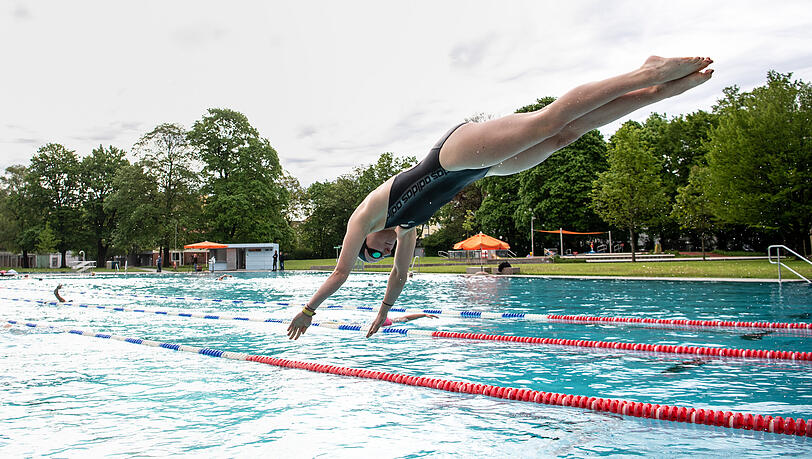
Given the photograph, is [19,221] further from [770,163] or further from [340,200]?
[770,163]

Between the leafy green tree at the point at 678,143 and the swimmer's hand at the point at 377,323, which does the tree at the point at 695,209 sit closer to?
the leafy green tree at the point at 678,143

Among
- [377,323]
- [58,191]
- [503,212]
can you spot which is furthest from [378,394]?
[58,191]

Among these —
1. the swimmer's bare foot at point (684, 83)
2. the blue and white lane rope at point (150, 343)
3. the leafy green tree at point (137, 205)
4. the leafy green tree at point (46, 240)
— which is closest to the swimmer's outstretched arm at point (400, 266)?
the swimmer's bare foot at point (684, 83)

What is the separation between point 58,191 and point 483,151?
189ft

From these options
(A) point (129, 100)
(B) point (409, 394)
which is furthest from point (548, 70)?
(A) point (129, 100)

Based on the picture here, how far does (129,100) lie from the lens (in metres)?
29.1

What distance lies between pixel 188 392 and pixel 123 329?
602 centimetres

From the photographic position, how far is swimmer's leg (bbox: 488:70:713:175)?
134 inches

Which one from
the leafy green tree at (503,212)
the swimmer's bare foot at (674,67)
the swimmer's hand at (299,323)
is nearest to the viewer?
the swimmer's bare foot at (674,67)

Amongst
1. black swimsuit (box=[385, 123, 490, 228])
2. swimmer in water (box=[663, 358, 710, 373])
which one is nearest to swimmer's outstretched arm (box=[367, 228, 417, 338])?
black swimsuit (box=[385, 123, 490, 228])

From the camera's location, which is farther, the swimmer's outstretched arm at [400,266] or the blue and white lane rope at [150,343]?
the blue and white lane rope at [150,343]

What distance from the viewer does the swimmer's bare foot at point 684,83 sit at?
335 cm

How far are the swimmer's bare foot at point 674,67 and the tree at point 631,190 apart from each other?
3197cm

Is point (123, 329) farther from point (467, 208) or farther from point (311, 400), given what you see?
point (467, 208)
